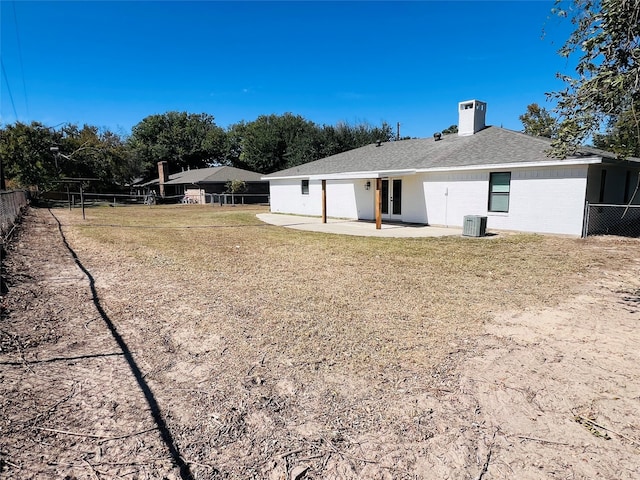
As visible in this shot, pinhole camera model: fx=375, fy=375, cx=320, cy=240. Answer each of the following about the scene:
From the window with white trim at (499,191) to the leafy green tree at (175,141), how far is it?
43.8 metres

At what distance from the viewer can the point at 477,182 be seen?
46.0 ft

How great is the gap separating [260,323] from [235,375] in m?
1.29

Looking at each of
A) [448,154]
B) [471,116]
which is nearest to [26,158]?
[448,154]

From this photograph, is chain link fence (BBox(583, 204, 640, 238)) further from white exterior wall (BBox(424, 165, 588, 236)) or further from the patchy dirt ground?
the patchy dirt ground

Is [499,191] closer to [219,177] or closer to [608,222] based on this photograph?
[608,222]

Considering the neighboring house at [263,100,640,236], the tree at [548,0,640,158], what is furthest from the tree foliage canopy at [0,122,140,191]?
the tree at [548,0,640,158]

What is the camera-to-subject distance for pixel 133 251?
9.75m

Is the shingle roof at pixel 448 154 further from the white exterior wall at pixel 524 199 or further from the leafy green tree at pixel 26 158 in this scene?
the leafy green tree at pixel 26 158

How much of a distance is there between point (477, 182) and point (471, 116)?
5.30 metres

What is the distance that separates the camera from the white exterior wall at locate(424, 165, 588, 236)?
1179cm

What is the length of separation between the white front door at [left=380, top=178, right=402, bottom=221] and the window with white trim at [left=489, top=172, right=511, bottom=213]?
4.20 meters

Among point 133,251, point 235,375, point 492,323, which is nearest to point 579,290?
point 492,323

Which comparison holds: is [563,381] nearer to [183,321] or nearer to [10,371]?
[183,321]

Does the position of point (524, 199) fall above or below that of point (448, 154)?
below
